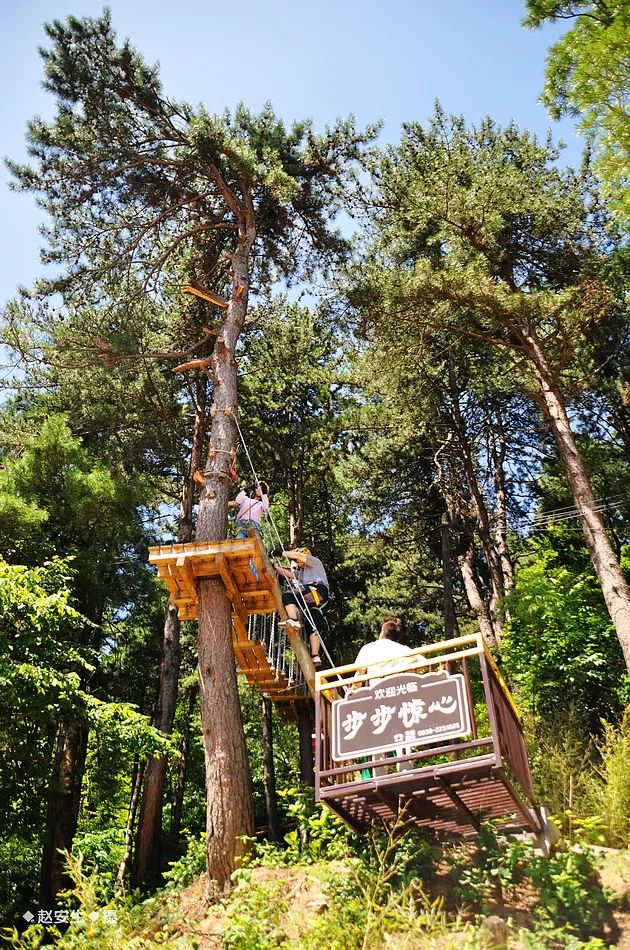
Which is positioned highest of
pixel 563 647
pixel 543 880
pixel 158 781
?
pixel 563 647

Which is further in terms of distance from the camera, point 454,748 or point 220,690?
point 220,690

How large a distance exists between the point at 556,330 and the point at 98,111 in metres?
8.21

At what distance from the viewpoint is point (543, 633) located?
10914mm

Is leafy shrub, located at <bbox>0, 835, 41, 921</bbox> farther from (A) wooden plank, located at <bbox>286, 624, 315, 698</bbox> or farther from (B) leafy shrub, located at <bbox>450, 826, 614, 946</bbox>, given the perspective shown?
(B) leafy shrub, located at <bbox>450, 826, 614, 946</bbox>

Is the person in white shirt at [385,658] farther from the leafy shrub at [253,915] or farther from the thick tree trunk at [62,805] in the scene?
the thick tree trunk at [62,805]

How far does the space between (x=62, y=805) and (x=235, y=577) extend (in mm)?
5612

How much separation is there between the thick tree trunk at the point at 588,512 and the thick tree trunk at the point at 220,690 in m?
4.76

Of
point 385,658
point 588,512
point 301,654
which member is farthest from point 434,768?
point 588,512

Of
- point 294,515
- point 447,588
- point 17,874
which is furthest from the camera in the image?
point 447,588

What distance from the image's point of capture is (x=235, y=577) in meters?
8.20

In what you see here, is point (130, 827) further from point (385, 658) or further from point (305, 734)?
point (385, 658)

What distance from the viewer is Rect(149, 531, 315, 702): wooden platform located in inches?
306

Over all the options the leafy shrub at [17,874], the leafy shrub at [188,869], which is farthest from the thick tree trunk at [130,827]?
the leafy shrub at [188,869]

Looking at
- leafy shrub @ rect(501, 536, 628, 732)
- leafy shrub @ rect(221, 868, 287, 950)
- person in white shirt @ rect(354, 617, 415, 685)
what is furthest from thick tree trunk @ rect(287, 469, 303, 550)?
leafy shrub @ rect(221, 868, 287, 950)
